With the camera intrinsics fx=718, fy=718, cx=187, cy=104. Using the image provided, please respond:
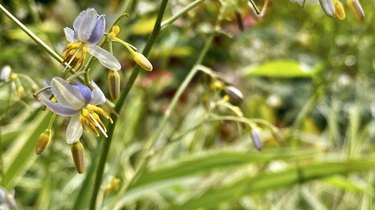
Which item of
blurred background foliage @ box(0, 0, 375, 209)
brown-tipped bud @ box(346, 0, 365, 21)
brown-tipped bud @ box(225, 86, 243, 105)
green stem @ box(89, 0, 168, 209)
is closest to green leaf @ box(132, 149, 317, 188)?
blurred background foliage @ box(0, 0, 375, 209)

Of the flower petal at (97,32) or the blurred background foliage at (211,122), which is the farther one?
the blurred background foliage at (211,122)

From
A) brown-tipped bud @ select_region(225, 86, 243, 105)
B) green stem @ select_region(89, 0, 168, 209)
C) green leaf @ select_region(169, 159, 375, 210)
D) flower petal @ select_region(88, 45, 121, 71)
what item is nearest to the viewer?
flower petal @ select_region(88, 45, 121, 71)

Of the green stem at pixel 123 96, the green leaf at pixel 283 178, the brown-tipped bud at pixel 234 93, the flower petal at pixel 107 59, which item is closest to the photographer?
the flower petal at pixel 107 59

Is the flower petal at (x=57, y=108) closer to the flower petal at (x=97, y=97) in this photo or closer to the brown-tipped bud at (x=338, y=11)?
the flower petal at (x=97, y=97)

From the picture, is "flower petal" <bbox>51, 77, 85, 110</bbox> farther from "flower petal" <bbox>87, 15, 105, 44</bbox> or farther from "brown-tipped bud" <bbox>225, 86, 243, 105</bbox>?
"brown-tipped bud" <bbox>225, 86, 243, 105</bbox>

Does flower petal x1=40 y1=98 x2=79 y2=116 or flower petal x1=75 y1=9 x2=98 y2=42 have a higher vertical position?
flower petal x1=75 y1=9 x2=98 y2=42

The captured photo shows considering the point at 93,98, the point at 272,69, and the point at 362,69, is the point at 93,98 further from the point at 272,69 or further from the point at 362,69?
the point at 362,69

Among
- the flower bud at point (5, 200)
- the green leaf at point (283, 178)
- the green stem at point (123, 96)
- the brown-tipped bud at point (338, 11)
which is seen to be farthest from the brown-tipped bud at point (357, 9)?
the green leaf at point (283, 178)
